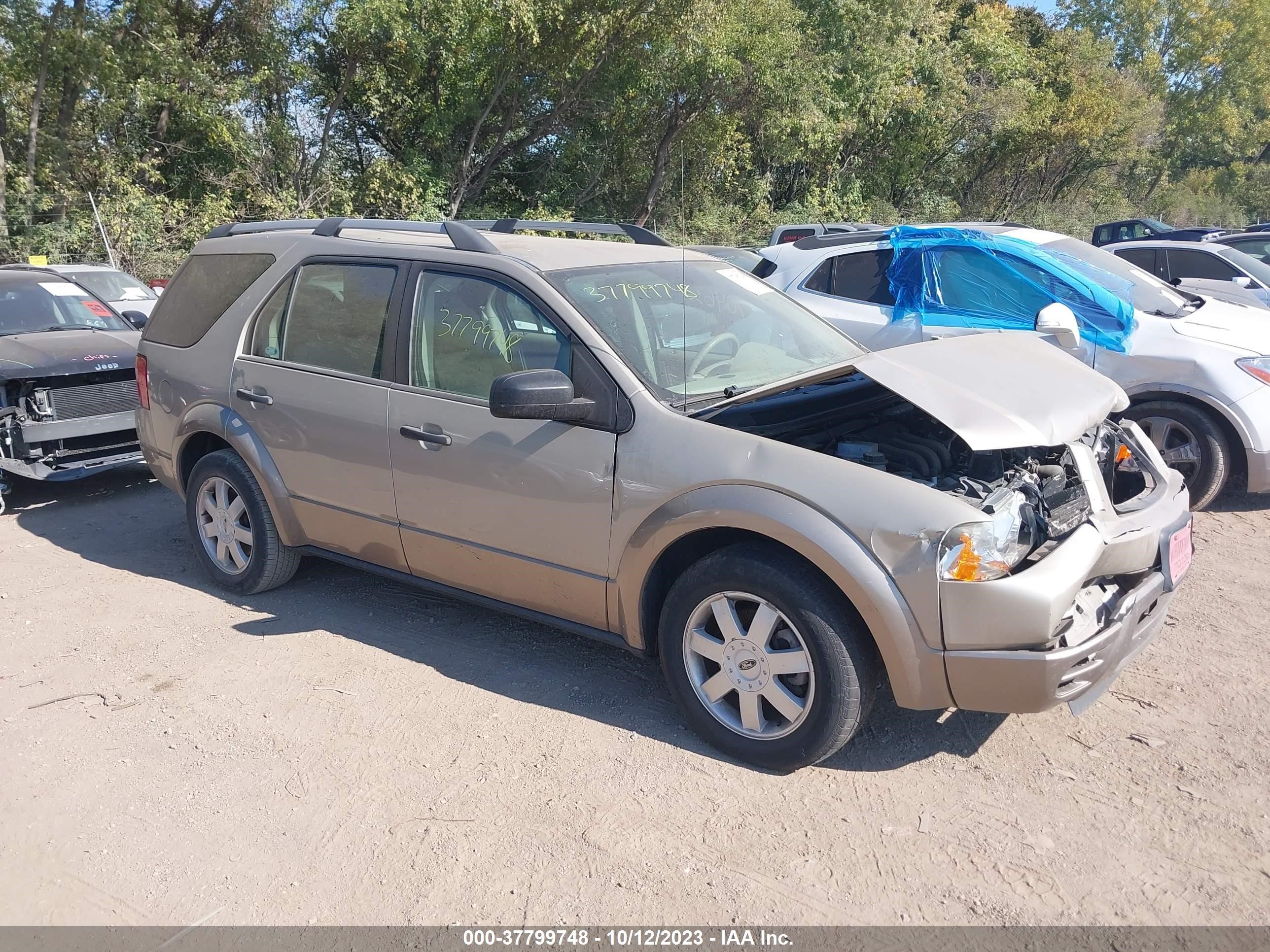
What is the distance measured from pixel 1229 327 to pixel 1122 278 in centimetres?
95

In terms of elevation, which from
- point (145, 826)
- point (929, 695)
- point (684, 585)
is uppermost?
point (684, 585)

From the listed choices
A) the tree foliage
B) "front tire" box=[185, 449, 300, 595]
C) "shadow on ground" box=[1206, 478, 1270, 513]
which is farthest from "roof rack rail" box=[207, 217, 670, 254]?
the tree foliage

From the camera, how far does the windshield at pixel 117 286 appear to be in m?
11.5

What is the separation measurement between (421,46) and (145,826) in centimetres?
1682

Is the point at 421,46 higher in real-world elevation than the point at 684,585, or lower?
higher

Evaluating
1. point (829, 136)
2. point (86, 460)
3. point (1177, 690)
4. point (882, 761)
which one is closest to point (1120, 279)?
point (1177, 690)

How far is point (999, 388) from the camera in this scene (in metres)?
3.55

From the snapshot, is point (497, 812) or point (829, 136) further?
point (829, 136)

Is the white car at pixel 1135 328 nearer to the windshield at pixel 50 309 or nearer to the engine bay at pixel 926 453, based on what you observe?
the engine bay at pixel 926 453

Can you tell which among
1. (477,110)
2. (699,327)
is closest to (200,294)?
(699,327)

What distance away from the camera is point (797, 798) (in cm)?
329

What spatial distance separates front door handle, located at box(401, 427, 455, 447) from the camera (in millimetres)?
4055

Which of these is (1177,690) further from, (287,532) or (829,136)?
(829,136)

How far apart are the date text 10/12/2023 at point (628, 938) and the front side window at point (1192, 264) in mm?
11072
